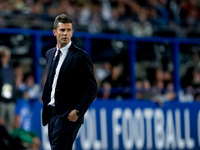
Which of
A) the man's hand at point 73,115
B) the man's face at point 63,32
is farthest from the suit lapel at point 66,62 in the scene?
the man's hand at point 73,115

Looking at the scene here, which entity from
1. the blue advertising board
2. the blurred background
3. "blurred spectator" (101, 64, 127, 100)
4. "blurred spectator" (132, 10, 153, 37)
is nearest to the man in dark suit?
the blurred background

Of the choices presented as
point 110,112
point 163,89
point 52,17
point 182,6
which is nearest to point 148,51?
point 163,89

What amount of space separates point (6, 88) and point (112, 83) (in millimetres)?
3037

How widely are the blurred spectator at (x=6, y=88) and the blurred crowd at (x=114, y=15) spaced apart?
225 cm

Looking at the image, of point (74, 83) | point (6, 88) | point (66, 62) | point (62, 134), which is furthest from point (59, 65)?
point (6, 88)

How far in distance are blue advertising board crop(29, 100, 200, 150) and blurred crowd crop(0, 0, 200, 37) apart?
8.35 feet

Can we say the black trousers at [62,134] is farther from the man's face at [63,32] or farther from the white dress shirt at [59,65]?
the man's face at [63,32]

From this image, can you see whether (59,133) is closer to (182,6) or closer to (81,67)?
(81,67)

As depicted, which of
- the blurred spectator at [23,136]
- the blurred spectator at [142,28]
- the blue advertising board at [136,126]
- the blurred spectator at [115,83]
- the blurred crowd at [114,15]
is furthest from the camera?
the blurred spectator at [142,28]

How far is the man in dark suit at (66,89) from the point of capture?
5875 mm

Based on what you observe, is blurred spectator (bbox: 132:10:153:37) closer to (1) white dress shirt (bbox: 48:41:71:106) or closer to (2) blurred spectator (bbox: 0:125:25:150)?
(2) blurred spectator (bbox: 0:125:25:150)

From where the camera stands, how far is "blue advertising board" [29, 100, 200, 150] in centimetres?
1180

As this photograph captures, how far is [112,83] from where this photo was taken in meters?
12.4

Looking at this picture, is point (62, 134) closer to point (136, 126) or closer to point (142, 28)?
point (136, 126)
